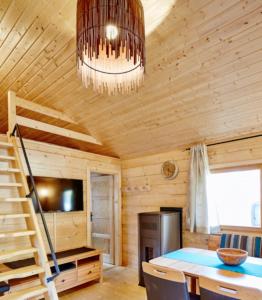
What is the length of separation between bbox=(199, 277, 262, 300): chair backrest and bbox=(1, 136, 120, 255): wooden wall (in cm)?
299

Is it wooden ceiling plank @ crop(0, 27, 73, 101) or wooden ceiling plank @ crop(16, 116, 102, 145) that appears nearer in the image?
wooden ceiling plank @ crop(0, 27, 73, 101)

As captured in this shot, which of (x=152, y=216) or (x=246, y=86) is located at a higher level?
(x=246, y=86)

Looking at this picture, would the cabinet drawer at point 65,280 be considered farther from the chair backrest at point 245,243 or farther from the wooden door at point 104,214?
the chair backrest at point 245,243

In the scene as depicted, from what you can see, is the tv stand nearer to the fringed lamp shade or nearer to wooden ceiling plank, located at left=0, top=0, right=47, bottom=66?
wooden ceiling plank, located at left=0, top=0, right=47, bottom=66

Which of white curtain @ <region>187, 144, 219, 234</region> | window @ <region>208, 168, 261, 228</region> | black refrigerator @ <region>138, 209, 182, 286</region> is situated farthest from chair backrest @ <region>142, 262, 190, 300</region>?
window @ <region>208, 168, 261, 228</region>

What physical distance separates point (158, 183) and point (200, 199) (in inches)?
37.6

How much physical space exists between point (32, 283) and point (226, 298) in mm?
2666

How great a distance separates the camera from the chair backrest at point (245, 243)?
2889 mm

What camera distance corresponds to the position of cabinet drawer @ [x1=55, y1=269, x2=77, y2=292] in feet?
11.4

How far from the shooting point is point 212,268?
2146mm

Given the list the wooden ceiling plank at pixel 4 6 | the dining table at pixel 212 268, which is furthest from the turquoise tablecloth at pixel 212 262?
the wooden ceiling plank at pixel 4 6

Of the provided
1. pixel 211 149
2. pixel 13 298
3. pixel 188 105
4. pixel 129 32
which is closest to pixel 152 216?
pixel 211 149

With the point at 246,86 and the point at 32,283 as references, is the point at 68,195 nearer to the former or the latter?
the point at 32,283

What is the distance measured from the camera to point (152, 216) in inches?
146
